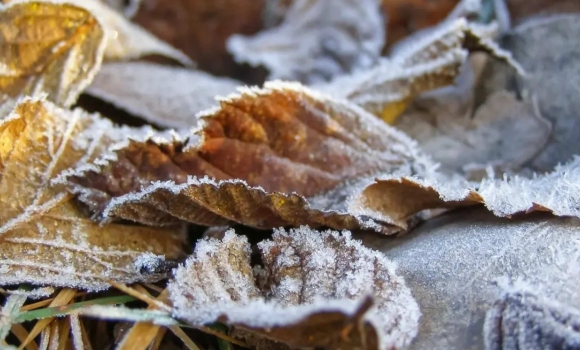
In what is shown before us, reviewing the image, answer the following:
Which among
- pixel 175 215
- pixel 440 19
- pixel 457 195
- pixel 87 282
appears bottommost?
pixel 87 282

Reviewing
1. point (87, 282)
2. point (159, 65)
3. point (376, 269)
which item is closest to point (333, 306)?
point (376, 269)

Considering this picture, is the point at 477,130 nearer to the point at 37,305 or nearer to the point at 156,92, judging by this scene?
the point at 156,92

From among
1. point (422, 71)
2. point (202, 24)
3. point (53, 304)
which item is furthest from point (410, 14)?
point (53, 304)

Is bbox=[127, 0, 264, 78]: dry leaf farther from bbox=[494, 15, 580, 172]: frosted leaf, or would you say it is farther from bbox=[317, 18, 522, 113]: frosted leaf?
bbox=[494, 15, 580, 172]: frosted leaf

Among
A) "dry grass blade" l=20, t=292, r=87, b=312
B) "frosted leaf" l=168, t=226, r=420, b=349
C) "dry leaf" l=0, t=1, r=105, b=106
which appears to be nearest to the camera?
"frosted leaf" l=168, t=226, r=420, b=349

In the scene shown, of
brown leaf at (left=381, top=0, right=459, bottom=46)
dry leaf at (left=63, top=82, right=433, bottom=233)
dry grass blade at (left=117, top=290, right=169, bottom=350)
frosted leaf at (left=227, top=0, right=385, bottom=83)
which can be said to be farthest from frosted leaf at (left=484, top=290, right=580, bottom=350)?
brown leaf at (left=381, top=0, right=459, bottom=46)

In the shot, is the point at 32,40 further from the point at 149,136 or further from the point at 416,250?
the point at 416,250

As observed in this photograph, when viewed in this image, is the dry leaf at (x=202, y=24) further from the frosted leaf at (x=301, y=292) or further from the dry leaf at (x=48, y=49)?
the frosted leaf at (x=301, y=292)
